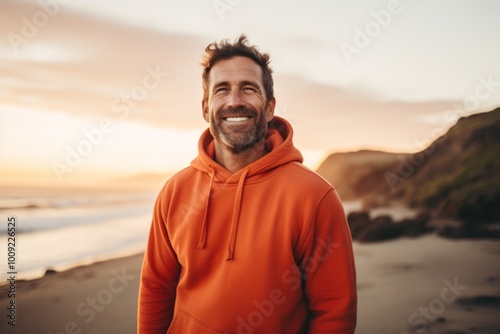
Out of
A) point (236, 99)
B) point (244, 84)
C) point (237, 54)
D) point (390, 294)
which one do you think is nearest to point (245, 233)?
point (236, 99)

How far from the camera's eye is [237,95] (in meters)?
2.37

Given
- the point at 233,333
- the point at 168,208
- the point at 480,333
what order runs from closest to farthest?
1. the point at 233,333
2. the point at 168,208
3. the point at 480,333

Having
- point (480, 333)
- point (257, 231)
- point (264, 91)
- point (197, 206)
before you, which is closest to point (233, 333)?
point (257, 231)

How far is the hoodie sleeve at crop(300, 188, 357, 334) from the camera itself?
1.94m

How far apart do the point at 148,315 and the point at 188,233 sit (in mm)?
720

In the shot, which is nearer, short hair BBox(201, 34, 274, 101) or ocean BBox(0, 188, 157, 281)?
→ short hair BBox(201, 34, 274, 101)

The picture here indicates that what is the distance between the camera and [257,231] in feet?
6.88

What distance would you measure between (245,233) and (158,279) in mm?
799

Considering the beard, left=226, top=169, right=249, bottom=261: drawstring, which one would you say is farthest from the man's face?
left=226, top=169, right=249, bottom=261: drawstring

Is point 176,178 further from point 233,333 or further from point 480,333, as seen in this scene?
point 480,333

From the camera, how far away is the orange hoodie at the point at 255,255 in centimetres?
199

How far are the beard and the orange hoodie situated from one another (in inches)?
6.3

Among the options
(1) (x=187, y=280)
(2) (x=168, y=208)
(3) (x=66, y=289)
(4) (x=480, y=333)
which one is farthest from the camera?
(3) (x=66, y=289)

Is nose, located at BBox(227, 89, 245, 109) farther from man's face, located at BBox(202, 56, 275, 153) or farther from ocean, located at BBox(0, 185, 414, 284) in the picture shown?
ocean, located at BBox(0, 185, 414, 284)
